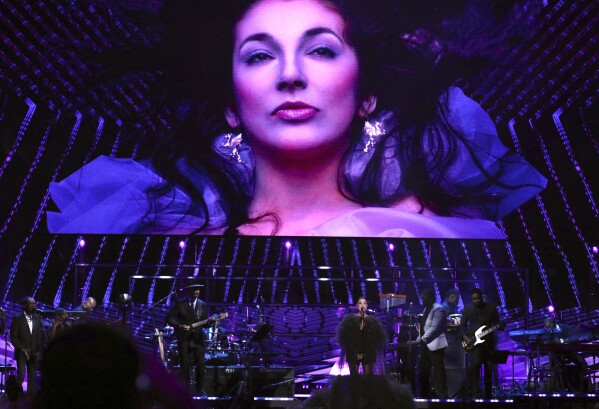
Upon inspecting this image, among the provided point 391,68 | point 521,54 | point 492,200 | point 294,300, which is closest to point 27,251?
point 294,300

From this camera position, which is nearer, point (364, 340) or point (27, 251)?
point (364, 340)

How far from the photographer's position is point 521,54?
14328 mm

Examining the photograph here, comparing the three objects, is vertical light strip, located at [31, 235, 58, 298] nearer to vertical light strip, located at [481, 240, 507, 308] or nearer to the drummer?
the drummer

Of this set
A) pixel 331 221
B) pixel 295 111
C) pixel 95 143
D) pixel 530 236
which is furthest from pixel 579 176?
pixel 95 143

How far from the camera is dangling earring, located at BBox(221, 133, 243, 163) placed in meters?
14.2

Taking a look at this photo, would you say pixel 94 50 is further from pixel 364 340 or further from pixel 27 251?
pixel 364 340

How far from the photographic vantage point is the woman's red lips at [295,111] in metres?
14.3

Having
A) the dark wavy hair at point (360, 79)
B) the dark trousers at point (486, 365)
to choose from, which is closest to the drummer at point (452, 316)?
the dark trousers at point (486, 365)

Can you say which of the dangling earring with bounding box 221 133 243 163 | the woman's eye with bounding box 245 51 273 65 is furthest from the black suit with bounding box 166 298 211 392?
the woman's eye with bounding box 245 51 273 65

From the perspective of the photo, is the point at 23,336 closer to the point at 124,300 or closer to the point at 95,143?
the point at 124,300

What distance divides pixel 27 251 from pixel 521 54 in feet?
28.2

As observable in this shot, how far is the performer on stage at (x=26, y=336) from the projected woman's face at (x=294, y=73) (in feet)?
15.4

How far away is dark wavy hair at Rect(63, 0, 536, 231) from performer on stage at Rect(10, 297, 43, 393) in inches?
133

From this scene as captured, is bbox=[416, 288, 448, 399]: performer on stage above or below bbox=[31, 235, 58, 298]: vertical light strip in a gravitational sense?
below
